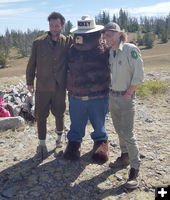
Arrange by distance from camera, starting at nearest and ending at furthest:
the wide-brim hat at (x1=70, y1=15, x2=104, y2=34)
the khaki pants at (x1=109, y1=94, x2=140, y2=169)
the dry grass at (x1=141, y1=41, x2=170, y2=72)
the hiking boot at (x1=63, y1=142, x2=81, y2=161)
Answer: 1. the khaki pants at (x1=109, y1=94, x2=140, y2=169)
2. the wide-brim hat at (x1=70, y1=15, x2=104, y2=34)
3. the hiking boot at (x1=63, y1=142, x2=81, y2=161)
4. the dry grass at (x1=141, y1=41, x2=170, y2=72)

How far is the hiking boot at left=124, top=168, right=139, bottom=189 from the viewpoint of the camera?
131 inches

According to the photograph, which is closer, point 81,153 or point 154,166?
point 154,166

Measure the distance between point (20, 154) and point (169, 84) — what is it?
5979 mm

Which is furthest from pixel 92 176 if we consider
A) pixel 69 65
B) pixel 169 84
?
pixel 169 84

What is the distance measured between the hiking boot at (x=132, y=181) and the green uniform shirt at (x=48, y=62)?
5.58ft

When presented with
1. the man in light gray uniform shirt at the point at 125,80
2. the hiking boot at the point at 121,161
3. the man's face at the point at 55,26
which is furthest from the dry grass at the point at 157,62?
the man in light gray uniform shirt at the point at 125,80

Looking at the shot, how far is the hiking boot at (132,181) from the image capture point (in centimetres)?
333

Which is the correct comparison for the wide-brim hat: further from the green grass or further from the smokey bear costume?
the green grass

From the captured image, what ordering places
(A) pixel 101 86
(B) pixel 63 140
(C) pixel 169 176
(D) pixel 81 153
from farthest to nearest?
(B) pixel 63 140 → (D) pixel 81 153 → (A) pixel 101 86 → (C) pixel 169 176

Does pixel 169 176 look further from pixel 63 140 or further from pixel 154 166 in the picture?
pixel 63 140

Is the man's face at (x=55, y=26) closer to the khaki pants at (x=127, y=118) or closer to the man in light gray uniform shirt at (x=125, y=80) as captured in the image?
the man in light gray uniform shirt at (x=125, y=80)

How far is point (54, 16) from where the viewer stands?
12.4ft

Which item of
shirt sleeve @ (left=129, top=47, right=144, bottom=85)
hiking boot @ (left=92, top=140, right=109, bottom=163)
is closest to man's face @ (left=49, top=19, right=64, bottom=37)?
shirt sleeve @ (left=129, top=47, right=144, bottom=85)

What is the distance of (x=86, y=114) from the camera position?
416 cm
